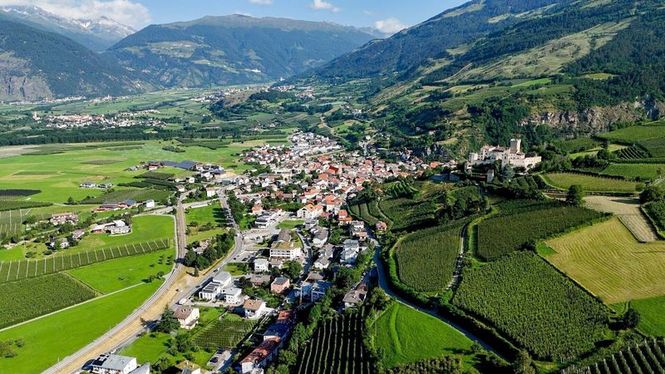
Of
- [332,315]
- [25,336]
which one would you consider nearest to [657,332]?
[332,315]

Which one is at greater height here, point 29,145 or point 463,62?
point 463,62

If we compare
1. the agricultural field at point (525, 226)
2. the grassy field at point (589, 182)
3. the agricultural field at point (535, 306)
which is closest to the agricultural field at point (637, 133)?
the grassy field at point (589, 182)

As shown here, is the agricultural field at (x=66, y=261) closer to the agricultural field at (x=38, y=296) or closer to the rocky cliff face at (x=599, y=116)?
the agricultural field at (x=38, y=296)

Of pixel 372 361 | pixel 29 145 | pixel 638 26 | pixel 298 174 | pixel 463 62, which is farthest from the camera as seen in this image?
pixel 463 62

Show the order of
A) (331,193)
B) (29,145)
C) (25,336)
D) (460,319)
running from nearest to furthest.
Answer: (460,319)
(25,336)
(331,193)
(29,145)

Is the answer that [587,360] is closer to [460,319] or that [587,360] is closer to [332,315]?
[460,319]

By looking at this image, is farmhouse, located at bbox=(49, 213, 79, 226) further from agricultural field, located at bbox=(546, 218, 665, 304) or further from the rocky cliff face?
the rocky cliff face
